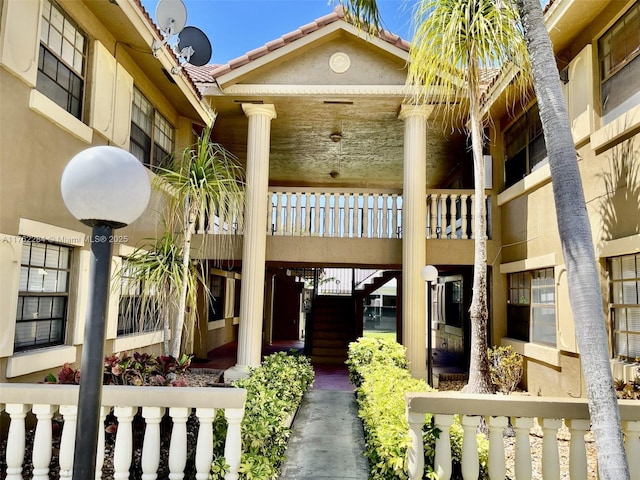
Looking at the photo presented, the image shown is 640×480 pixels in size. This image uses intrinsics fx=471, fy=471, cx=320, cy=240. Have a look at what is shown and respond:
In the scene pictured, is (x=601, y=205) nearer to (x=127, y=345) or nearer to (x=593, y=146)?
(x=593, y=146)

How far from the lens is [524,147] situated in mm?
9148

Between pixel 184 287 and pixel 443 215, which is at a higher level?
pixel 443 215

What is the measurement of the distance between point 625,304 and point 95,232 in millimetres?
6361

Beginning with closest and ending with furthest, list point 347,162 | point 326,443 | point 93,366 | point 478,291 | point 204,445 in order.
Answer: point 93,366 < point 204,445 < point 326,443 < point 478,291 < point 347,162

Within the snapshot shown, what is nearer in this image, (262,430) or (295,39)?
(262,430)

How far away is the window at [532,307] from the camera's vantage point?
8.01 m

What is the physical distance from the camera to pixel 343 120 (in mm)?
10695

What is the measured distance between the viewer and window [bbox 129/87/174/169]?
8391 millimetres

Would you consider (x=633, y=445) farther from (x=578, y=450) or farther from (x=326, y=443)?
(x=326, y=443)

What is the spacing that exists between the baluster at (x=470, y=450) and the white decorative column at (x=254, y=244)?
19.6 feet

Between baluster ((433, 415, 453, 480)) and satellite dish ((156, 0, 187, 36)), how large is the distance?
675 centimetres

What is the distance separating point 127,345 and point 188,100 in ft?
15.8

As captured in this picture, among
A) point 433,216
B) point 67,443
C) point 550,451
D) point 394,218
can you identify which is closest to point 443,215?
point 433,216

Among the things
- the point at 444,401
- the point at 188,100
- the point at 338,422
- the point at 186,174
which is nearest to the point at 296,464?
the point at 338,422
